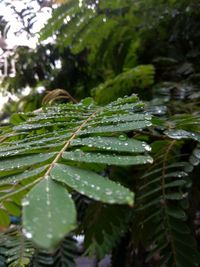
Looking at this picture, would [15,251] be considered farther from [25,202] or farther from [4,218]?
[25,202]

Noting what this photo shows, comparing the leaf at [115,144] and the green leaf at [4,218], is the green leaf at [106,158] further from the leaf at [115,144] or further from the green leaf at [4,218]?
the green leaf at [4,218]

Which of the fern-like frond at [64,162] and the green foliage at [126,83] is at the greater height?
the fern-like frond at [64,162]

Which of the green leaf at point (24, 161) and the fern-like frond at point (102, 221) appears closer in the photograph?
the green leaf at point (24, 161)

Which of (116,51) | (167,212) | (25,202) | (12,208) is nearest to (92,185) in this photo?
(25,202)

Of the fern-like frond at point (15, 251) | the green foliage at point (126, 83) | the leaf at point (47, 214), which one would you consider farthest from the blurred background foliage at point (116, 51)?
the leaf at point (47, 214)

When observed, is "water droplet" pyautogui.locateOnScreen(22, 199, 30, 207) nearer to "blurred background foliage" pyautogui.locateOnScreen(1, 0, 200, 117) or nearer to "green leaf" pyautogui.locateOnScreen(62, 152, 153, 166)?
"green leaf" pyautogui.locateOnScreen(62, 152, 153, 166)

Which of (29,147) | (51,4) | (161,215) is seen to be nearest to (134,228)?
(161,215)

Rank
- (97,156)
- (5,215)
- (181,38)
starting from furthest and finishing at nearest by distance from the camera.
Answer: (181,38), (5,215), (97,156)

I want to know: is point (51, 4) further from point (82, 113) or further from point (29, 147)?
point (29, 147)
